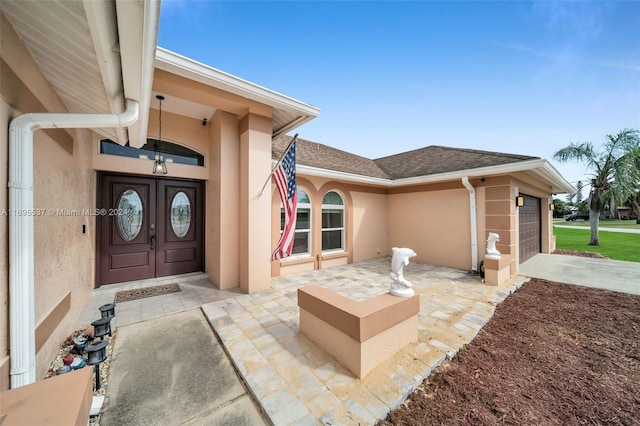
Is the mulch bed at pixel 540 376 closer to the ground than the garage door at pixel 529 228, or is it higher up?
closer to the ground

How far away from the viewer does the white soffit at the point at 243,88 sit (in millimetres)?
3328

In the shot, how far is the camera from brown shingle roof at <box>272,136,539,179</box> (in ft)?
21.8

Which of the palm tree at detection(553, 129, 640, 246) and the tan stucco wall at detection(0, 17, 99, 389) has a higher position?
the palm tree at detection(553, 129, 640, 246)

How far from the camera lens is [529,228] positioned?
8.86m

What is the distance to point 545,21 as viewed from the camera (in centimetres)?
535

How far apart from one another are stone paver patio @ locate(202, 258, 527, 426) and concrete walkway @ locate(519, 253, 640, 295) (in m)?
2.02

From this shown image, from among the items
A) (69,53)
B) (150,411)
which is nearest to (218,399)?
(150,411)

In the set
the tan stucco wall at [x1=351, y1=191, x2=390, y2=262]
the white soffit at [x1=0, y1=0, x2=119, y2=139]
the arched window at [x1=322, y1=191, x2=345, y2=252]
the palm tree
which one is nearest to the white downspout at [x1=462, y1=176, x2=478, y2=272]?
the tan stucco wall at [x1=351, y1=191, x2=390, y2=262]

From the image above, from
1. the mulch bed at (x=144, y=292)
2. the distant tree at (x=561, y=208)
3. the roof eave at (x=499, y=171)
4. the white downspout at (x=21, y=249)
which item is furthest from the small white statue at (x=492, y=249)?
the distant tree at (x=561, y=208)

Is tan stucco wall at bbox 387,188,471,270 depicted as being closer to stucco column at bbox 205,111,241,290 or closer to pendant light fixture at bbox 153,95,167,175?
stucco column at bbox 205,111,241,290

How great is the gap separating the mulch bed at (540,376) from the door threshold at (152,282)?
5.39 meters

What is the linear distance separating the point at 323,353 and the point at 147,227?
17.2 feet

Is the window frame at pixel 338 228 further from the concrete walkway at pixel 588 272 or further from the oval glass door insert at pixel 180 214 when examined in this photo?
the concrete walkway at pixel 588 272

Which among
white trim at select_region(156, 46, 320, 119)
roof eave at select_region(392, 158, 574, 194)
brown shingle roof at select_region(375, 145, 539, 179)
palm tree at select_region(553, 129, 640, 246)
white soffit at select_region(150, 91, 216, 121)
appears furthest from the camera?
palm tree at select_region(553, 129, 640, 246)
